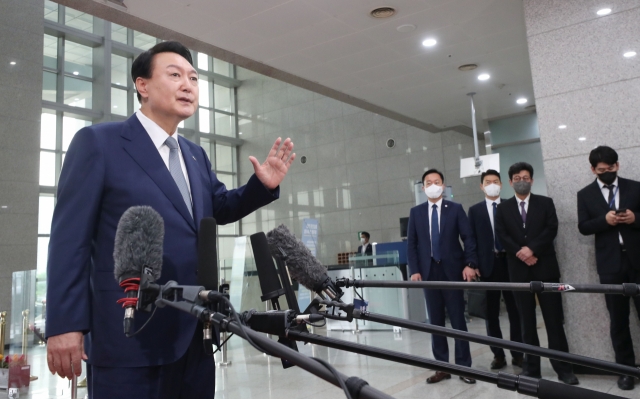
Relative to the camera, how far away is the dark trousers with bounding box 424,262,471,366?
462 centimetres

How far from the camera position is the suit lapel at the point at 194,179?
5.85ft

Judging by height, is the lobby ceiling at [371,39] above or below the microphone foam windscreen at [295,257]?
above

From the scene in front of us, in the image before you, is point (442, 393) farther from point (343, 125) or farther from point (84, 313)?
point (343, 125)

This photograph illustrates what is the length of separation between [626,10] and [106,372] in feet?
17.3

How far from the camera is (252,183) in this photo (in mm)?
1948

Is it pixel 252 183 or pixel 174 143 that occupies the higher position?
pixel 174 143

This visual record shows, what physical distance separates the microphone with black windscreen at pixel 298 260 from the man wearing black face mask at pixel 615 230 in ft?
11.2

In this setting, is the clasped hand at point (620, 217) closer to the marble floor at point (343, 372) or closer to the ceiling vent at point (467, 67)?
the marble floor at point (343, 372)

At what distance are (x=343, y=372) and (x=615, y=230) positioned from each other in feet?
8.65

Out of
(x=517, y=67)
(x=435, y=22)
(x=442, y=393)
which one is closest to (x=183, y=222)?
(x=442, y=393)

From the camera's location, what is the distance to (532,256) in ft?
15.3

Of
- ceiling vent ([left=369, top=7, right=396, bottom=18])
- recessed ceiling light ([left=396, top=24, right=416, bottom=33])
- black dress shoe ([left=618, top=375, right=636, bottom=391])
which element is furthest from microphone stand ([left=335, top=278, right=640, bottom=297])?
recessed ceiling light ([left=396, top=24, right=416, bottom=33])

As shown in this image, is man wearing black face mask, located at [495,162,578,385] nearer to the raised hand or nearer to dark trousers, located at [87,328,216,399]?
the raised hand

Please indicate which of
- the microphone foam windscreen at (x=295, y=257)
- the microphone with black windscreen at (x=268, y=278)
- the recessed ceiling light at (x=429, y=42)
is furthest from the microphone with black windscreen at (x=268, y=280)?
the recessed ceiling light at (x=429, y=42)
